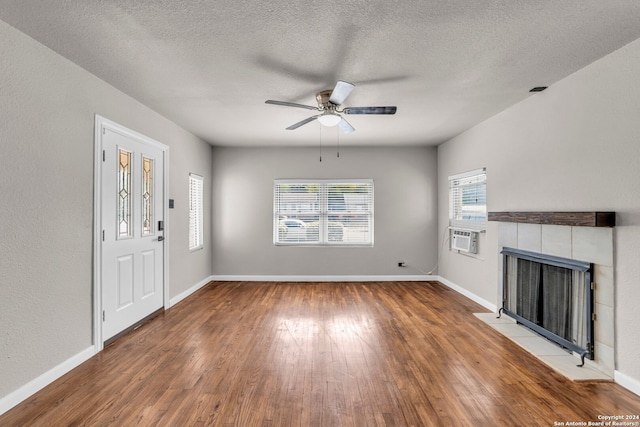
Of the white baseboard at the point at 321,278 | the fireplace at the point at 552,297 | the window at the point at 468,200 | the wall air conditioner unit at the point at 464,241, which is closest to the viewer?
the fireplace at the point at 552,297

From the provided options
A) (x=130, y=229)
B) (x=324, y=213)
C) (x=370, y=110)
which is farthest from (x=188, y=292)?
(x=370, y=110)

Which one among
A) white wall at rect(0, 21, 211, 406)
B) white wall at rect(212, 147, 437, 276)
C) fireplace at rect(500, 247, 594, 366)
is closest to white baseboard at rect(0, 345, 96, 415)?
white wall at rect(0, 21, 211, 406)

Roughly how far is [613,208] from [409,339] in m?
2.08

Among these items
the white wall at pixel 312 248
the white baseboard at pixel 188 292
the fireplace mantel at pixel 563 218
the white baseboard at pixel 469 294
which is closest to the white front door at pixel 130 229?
the white baseboard at pixel 188 292

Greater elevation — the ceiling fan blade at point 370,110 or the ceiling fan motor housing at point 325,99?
the ceiling fan motor housing at point 325,99

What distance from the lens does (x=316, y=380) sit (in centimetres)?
246

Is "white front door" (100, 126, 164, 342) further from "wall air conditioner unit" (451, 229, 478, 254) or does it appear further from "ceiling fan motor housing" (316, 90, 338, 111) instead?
"wall air conditioner unit" (451, 229, 478, 254)

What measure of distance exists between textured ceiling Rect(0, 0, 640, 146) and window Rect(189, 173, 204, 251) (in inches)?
71.0

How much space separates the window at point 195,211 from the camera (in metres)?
5.21

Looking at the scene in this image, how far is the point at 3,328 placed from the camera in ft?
6.89

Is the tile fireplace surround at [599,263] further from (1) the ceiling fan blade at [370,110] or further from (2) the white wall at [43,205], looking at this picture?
(2) the white wall at [43,205]

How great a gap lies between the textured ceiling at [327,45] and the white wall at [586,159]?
213 millimetres

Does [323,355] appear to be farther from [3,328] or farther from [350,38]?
[350,38]

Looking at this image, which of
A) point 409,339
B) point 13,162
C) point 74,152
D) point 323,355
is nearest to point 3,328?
point 13,162
